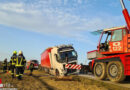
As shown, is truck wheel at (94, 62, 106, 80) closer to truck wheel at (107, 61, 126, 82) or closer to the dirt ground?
truck wheel at (107, 61, 126, 82)

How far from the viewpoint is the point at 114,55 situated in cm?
1153

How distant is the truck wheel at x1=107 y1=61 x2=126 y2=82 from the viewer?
10.4 metres

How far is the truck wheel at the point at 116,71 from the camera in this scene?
34.2 feet

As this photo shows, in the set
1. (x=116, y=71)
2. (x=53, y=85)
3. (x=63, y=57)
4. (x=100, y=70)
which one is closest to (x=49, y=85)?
(x=53, y=85)

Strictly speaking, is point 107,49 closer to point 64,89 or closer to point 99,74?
point 99,74

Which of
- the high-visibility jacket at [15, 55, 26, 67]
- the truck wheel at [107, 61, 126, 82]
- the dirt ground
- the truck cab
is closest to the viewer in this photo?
the dirt ground

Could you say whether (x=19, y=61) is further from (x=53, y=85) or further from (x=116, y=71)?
(x=116, y=71)

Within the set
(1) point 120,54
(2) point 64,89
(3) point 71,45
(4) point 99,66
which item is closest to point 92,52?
(4) point 99,66

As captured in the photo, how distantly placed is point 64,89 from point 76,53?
380 inches

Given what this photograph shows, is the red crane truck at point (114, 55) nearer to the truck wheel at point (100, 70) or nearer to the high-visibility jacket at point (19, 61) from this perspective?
the truck wheel at point (100, 70)

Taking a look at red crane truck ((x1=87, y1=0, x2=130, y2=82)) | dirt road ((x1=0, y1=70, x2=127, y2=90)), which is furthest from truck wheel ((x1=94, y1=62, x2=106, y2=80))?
dirt road ((x1=0, y1=70, x2=127, y2=90))

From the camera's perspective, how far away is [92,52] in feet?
45.0

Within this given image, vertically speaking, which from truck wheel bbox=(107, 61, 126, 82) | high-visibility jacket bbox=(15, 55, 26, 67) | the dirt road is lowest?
the dirt road

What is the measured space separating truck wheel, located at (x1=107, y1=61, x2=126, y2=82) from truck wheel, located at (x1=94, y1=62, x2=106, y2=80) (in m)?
0.57
